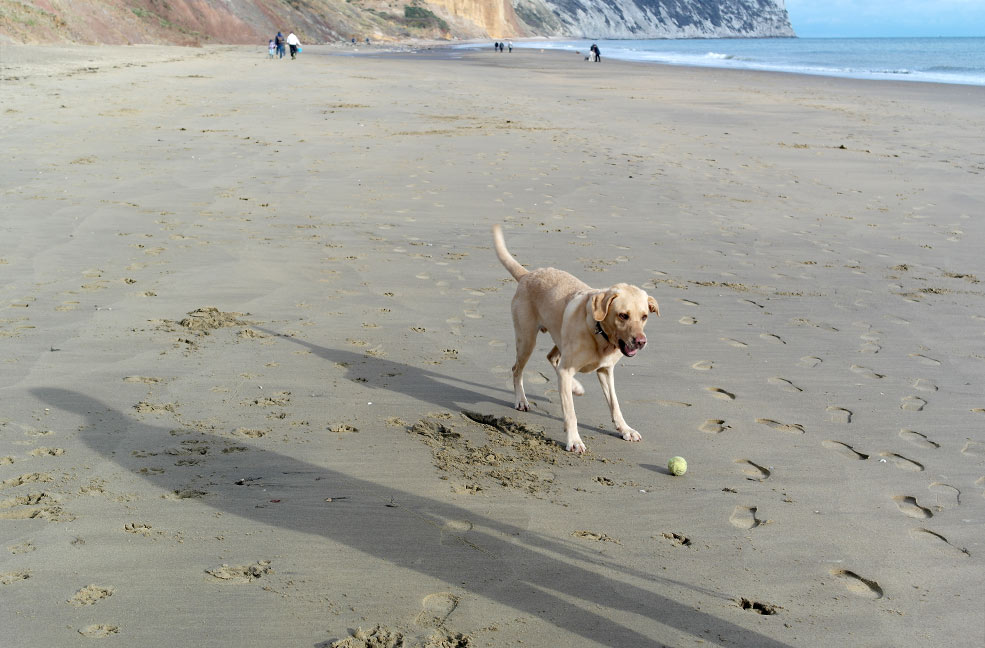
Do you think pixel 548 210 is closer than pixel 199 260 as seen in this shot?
No

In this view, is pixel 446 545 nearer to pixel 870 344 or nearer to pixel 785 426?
pixel 785 426

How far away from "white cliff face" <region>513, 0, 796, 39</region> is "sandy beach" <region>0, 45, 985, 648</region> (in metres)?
125

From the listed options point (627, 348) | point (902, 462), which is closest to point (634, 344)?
point (627, 348)

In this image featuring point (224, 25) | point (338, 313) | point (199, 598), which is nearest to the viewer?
point (199, 598)

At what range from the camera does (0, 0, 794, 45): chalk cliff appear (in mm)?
35938

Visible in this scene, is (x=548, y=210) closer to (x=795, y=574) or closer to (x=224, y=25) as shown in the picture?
(x=795, y=574)

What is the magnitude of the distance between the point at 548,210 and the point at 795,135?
834 cm

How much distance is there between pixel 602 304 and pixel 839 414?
69.1 inches

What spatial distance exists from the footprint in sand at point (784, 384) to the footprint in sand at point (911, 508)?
1309 millimetres

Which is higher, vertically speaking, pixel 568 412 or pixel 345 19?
pixel 345 19

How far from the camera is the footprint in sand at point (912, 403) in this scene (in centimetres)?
501

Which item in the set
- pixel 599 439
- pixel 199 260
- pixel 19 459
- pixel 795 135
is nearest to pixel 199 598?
pixel 19 459

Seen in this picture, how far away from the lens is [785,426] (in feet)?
15.7

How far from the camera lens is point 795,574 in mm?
3418
